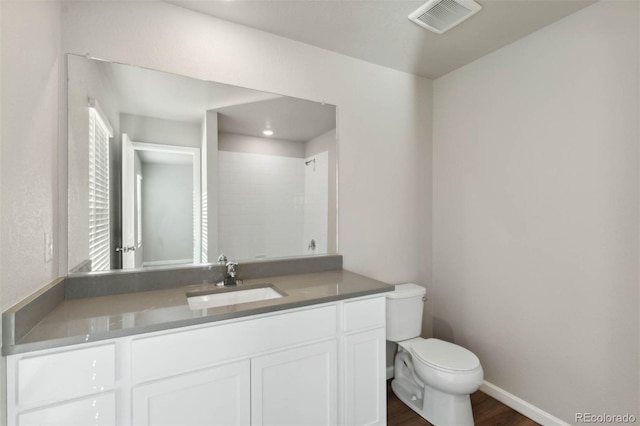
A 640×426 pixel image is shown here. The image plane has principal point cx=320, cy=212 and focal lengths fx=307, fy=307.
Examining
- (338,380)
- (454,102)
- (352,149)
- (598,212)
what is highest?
(454,102)

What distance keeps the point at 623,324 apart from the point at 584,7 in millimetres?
1698

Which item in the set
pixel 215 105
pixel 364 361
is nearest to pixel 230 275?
pixel 364 361

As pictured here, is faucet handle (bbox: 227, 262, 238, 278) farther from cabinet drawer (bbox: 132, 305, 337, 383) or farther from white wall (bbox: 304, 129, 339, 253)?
white wall (bbox: 304, 129, 339, 253)

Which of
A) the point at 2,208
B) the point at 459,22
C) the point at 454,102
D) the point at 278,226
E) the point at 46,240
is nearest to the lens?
the point at 2,208

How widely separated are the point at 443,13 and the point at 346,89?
2.39ft

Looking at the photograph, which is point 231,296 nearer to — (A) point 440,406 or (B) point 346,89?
(A) point 440,406

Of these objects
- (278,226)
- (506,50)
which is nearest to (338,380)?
(278,226)

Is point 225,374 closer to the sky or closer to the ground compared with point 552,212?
closer to the ground

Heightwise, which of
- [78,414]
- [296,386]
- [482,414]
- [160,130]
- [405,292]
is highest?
[160,130]

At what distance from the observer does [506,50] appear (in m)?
2.06

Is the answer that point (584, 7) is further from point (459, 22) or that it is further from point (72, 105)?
point (72, 105)

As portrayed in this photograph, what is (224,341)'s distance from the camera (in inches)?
49.1

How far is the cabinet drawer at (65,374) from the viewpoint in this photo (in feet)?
3.12

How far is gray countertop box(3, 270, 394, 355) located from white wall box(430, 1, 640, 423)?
1.03m
